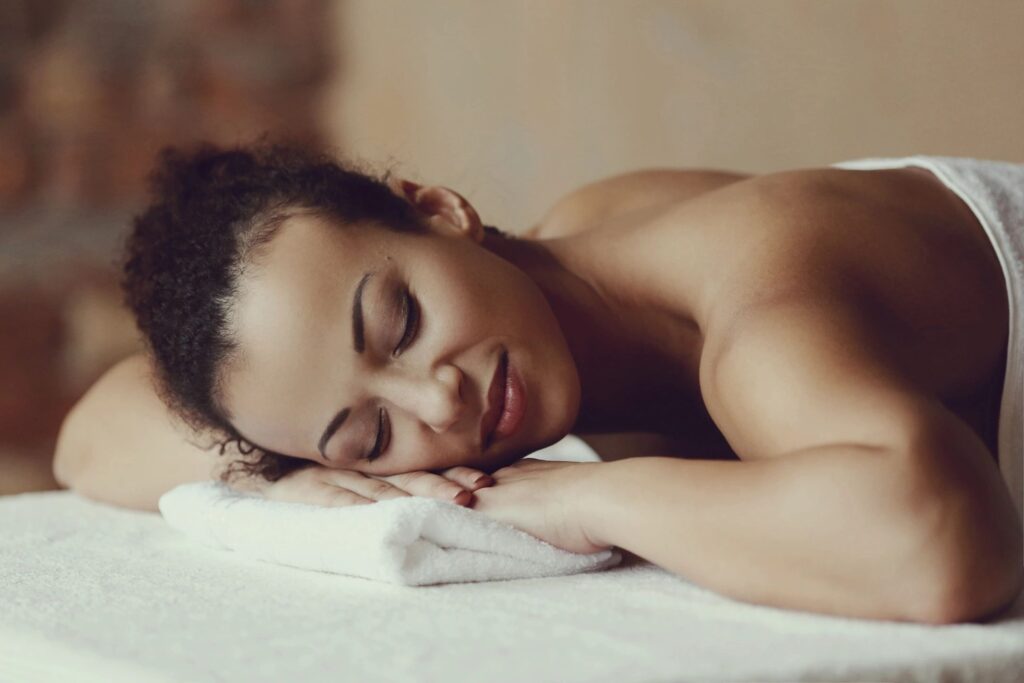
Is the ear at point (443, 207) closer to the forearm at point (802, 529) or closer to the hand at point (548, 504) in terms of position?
the hand at point (548, 504)

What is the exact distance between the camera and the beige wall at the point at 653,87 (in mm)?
2139

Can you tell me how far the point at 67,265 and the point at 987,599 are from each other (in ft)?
6.20

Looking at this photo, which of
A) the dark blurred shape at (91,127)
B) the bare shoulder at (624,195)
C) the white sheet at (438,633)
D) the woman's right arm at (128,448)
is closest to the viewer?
the white sheet at (438,633)

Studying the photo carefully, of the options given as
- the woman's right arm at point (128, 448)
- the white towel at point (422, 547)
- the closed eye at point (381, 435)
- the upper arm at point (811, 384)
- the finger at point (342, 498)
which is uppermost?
the upper arm at point (811, 384)

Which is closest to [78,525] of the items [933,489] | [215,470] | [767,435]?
[215,470]

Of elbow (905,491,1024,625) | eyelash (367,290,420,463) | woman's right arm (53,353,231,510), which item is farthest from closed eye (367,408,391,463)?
elbow (905,491,1024,625)

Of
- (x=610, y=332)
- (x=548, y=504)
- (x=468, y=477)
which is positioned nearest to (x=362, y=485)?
(x=468, y=477)

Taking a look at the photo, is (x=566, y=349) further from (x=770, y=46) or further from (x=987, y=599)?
(x=770, y=46)

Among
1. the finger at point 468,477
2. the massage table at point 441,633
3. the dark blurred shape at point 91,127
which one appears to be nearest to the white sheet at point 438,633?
the massage table at point 441,633

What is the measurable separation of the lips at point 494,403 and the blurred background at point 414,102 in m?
1.31

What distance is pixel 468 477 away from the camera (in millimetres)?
1086

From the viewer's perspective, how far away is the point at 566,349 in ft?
3.82

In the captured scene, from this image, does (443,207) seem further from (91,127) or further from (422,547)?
(91,127)

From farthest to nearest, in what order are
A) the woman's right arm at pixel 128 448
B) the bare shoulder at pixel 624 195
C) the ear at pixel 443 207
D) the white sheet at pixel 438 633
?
the bare shoulder at pixel 624 195
the woman's right arm at pixel 128 448
the ear at pixel 443 207
the white sheet at pixel 438 633
